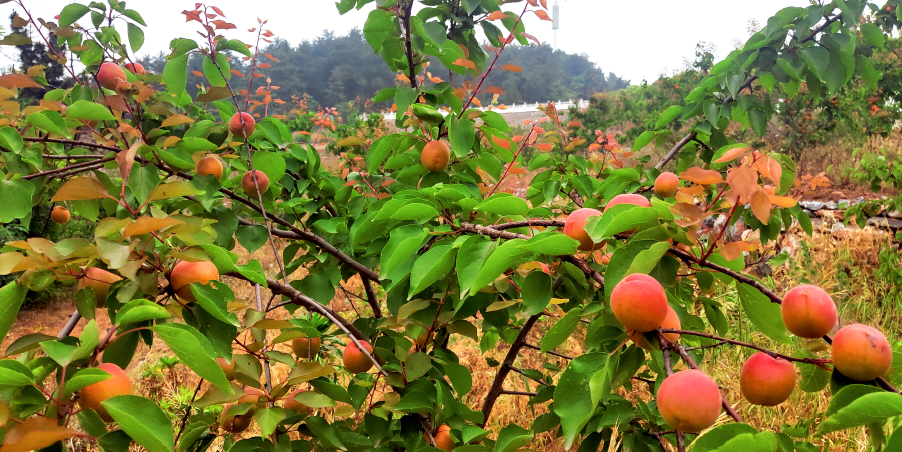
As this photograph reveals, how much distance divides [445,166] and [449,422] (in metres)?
0.51

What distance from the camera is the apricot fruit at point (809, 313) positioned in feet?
1.48

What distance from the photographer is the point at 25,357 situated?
0.57 m

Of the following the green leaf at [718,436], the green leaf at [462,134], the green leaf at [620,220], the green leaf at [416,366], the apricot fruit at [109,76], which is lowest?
the green leaf at [416,366]

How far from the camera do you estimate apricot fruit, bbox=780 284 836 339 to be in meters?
0.45

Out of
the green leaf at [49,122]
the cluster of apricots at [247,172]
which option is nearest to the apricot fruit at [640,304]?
the cluster of apricots at [247,172]

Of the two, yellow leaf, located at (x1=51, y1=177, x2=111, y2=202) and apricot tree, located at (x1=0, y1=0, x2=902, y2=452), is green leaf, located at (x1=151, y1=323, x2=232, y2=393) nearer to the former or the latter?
apricot tree, located at (x1=0, y1=0, x2=902, y2=452)

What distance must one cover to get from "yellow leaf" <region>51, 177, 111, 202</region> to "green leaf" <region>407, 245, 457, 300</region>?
39 cm

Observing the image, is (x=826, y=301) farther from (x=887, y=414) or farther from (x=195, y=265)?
(x=195, y=265)

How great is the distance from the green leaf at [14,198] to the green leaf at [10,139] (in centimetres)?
6

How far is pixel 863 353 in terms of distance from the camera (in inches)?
16.2

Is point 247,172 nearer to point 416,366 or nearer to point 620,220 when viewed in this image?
point 416,366

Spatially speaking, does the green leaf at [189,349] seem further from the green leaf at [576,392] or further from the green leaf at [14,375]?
the green leaf at [576,392]

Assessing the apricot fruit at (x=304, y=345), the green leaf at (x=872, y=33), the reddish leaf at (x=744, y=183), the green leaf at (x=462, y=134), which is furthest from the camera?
the green leaf at (x=872, y=33)

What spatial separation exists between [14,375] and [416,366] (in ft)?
1.80
